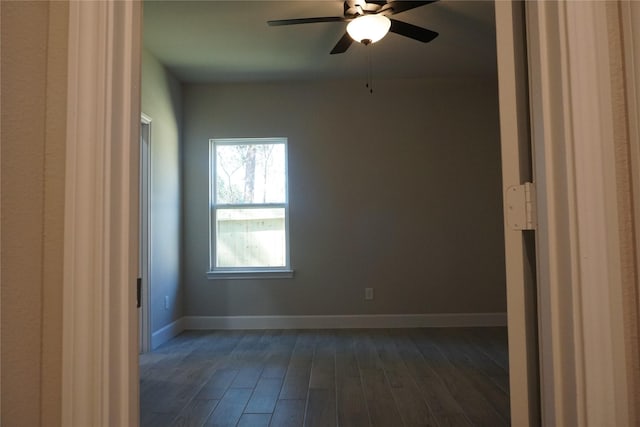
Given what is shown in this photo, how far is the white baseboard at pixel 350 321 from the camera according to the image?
4.66m

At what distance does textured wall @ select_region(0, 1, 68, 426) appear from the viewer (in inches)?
28.0

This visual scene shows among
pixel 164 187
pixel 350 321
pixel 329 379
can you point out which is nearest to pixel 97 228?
pixel 329 379

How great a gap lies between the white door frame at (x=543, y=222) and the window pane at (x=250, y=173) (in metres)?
4.01

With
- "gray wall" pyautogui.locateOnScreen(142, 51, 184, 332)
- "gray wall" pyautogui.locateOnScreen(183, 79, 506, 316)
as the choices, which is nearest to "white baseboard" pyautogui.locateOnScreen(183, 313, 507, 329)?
"gray wall" pyautogui.locateOnScreen(183, 79, 506, 316)

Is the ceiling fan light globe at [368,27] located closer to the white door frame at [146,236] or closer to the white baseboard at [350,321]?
the white door frame at [146,236]

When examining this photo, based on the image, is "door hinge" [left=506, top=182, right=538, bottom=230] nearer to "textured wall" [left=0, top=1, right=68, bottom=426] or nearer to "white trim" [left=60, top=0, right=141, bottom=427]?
"white trim" [left=60, top=0, right=141, bottom=427]

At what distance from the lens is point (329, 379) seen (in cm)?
299

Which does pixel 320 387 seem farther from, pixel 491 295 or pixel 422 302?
pixel 491 295

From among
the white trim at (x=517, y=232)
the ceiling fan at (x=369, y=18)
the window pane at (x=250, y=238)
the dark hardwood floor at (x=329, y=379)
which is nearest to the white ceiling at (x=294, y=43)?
the ceiling fan at (x=369, y=18)

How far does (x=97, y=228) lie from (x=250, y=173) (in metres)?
4.14

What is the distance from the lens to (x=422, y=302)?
4.70m

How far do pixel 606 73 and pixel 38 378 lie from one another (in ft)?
3.86

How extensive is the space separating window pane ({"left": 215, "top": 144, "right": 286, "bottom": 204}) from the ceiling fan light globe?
2.28 m

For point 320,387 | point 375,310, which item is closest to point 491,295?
point 375,310
